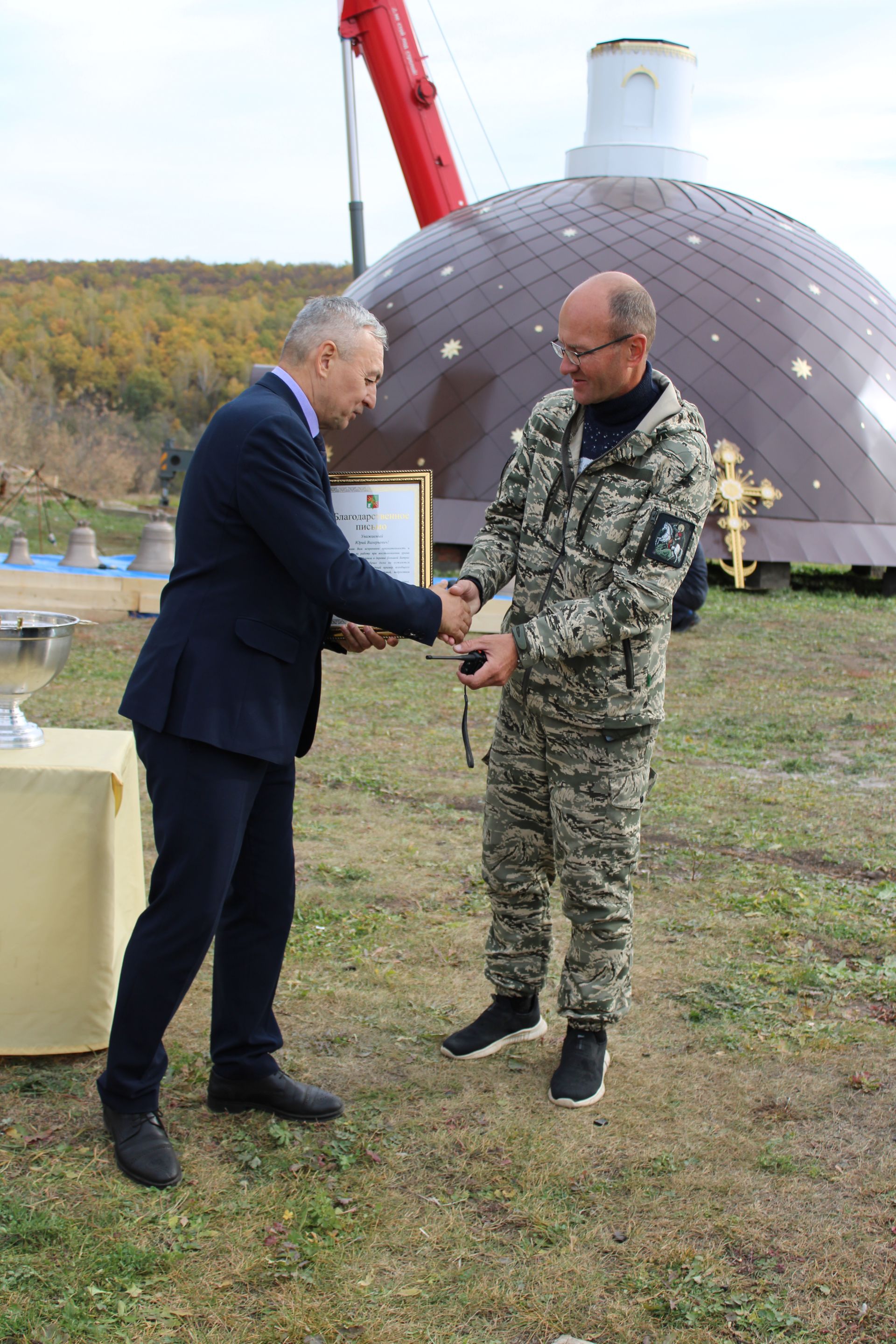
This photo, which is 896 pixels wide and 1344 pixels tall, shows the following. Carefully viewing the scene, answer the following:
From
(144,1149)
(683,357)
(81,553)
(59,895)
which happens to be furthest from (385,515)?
(683,357)

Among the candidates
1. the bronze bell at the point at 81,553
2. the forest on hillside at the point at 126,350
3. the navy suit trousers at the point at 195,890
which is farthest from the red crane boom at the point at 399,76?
the navy suit trousers at the point at 195,890

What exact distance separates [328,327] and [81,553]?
1077 centimetres

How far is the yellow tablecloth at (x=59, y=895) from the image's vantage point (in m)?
3.15

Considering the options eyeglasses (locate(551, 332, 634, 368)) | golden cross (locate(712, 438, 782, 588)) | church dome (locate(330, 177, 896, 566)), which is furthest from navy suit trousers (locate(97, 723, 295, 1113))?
golden cross (locate(712, 438, 782, 588))

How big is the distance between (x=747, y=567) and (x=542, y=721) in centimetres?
1189

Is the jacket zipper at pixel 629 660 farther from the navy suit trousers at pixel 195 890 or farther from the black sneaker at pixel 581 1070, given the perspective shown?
the black sneaker at pixel 581 1070

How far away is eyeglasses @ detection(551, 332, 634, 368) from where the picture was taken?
2.94 m

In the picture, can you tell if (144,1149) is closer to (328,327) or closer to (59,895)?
(59,895)

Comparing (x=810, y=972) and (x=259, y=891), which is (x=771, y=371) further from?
(x=259, y=891)

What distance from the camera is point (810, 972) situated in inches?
156

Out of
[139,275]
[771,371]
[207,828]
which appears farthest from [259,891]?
[139,275]

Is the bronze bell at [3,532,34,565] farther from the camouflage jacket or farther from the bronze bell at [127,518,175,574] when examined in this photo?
the camouflage jacket

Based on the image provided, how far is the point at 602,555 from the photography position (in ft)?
10.0

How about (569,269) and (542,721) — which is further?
(569,269)
